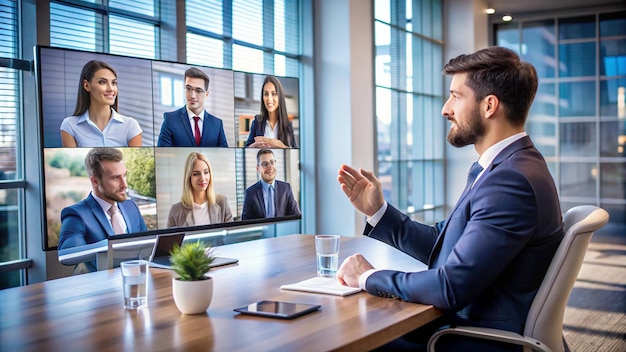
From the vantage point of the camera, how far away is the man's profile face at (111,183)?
6.95ft

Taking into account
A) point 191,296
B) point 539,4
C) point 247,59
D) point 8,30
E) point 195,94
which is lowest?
point 191,296

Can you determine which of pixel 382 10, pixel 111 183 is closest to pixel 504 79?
pixel 111 183

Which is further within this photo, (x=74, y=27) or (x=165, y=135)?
(x=74, y=27)

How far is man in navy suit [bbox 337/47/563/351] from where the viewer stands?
161 cm

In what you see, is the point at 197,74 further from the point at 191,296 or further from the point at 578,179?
the point at 578,179

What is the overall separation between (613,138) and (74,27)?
6880 mm

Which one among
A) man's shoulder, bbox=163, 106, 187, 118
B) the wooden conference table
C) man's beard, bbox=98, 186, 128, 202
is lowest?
the wooden conference table

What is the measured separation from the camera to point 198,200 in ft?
7.58

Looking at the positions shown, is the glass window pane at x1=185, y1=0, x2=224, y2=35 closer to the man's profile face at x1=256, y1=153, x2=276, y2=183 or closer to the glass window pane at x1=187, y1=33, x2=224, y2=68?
the glass window pane at x1=187, y1=33, x2=224, y2=68

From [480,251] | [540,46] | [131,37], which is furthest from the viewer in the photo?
[540,46]

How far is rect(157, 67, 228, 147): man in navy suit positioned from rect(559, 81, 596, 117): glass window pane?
710cm

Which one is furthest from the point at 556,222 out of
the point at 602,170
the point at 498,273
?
the point at 602,170

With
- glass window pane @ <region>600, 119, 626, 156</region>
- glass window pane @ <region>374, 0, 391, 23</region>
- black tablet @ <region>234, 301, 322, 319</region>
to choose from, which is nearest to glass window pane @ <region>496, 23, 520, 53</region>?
glass window pane @ <region>600, 119, 626, 156</region>

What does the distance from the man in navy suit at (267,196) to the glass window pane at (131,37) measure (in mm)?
1712
